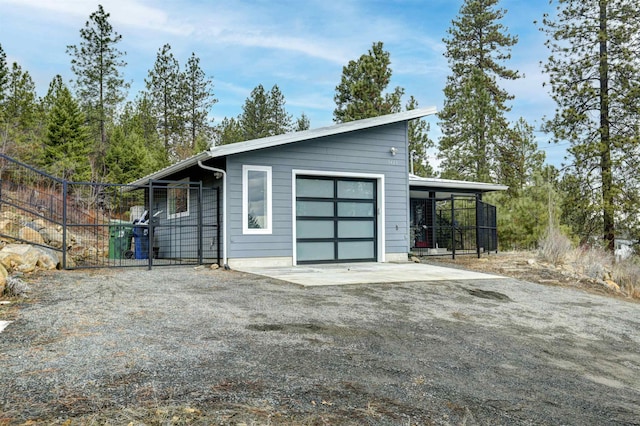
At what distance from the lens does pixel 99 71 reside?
26.9 metres

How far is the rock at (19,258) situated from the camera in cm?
702

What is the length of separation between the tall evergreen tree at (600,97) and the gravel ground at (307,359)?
1264 centimetres

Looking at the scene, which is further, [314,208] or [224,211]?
[314,208]

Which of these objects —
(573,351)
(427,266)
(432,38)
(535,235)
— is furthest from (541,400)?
(432,38)

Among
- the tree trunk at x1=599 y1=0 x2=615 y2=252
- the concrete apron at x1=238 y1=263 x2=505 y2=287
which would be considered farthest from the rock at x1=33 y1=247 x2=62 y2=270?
the tree trunk at x1=599 y1=0 x2=615 y2=252

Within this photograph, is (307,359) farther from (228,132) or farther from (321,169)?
(228,132)

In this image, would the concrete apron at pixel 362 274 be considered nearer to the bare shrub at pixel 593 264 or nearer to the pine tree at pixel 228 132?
the bare shrub at pixel 593 264

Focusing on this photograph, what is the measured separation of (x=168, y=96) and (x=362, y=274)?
25579 millimetres

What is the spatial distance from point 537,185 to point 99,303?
15.0m

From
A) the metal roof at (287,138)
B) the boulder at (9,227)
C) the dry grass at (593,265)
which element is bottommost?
the dry grass at (593,265)

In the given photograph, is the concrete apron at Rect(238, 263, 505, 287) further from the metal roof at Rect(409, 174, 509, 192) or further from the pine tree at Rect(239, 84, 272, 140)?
the pine tree at Rect(239, 84, 272, 140)

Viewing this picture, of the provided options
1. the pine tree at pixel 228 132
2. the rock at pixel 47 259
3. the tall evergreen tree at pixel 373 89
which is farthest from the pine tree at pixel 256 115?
the rock at pixel 47 259

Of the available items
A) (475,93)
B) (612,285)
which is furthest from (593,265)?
(475,93)

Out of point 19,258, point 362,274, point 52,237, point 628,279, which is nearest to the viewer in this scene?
point 19,258
